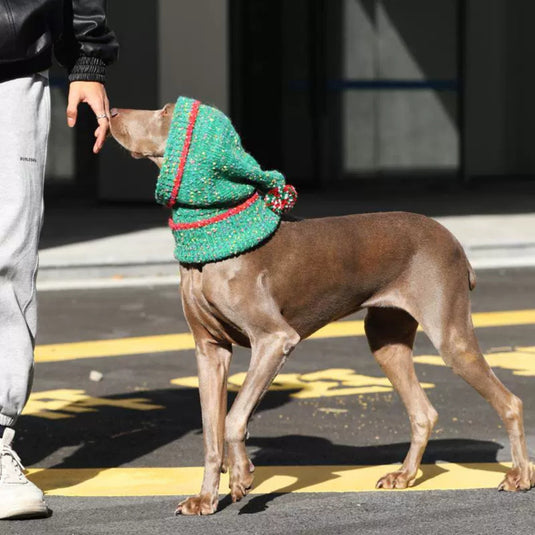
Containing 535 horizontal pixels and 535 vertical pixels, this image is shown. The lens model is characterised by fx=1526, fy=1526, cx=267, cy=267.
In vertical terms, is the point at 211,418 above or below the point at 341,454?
above

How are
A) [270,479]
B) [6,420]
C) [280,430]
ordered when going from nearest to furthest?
[6,420] → [270,479] → [280,430]

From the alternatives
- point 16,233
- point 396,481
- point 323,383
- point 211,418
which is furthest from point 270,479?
point 323,383

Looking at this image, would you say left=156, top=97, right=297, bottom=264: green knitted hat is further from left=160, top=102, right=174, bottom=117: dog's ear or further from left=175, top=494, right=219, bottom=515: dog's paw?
left=175, top=494, right=219, bottom=515: dog's paw

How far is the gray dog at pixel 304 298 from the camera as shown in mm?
5215

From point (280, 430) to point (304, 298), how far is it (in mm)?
1561

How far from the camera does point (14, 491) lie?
17.3 feet

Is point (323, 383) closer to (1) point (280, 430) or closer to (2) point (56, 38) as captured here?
(1) point (280, 430)

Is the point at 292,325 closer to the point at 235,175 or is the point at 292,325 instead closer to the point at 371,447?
the point at 235,175

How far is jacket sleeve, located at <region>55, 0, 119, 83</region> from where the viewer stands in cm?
548

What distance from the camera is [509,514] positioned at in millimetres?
5238

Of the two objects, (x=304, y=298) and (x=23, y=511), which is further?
(x=304, y=298)

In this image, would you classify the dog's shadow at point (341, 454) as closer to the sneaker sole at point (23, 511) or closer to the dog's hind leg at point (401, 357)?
the dog's hind leg at point (401, 357)

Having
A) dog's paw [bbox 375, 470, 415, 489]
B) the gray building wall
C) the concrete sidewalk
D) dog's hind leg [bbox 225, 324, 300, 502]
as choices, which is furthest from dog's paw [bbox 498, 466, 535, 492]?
the gray building wall

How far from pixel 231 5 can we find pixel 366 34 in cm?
306
